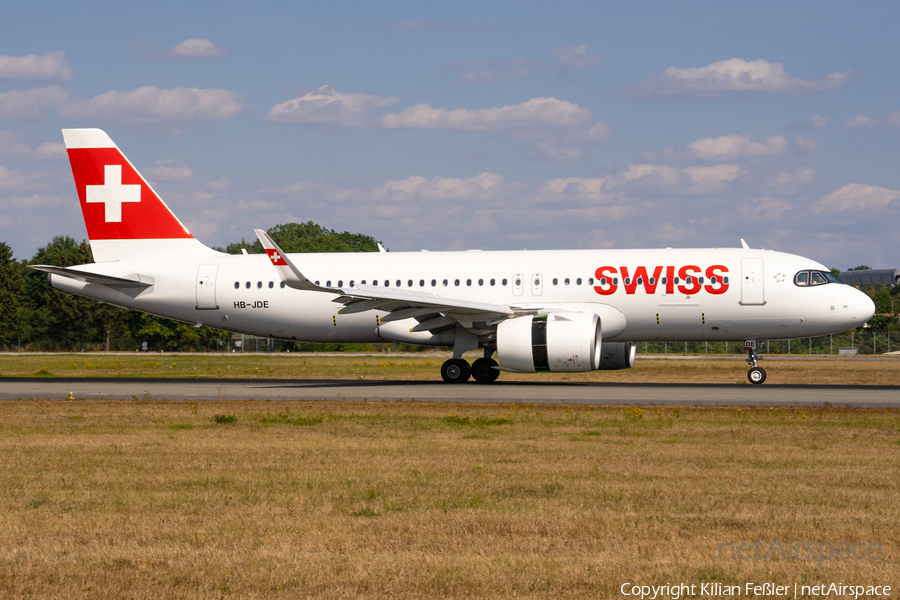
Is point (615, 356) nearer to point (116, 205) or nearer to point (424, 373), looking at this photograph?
point (424, 373)

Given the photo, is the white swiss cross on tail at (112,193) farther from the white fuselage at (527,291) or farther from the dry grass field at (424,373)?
the dry grass field at (424,373)

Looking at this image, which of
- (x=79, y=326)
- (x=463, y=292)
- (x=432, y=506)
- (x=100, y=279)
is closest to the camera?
(x=432, y=506)

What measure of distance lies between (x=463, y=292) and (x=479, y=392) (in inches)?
169

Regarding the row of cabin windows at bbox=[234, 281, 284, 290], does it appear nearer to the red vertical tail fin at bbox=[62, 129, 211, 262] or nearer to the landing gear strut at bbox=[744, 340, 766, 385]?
the red vertical tail fin at bbox=[62, 129, 211, 262]

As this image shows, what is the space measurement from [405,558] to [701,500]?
140 inches

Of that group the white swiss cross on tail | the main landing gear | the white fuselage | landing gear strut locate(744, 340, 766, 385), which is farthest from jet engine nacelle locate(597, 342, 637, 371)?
the white swiss cross on tail

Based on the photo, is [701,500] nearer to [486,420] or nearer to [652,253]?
[486,420]

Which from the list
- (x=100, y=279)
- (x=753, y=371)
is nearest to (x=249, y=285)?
(x=100, y=279)

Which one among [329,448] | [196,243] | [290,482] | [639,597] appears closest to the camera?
[639,597]

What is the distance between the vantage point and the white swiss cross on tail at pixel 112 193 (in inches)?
1145

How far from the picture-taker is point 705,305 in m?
25.3

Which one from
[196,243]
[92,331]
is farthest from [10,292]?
[196,243]

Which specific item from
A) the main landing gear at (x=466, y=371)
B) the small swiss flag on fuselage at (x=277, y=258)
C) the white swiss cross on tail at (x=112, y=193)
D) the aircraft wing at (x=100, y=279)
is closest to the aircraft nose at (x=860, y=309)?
the main landing gear at (x=466, y=371)

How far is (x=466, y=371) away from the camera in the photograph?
1064 inches
